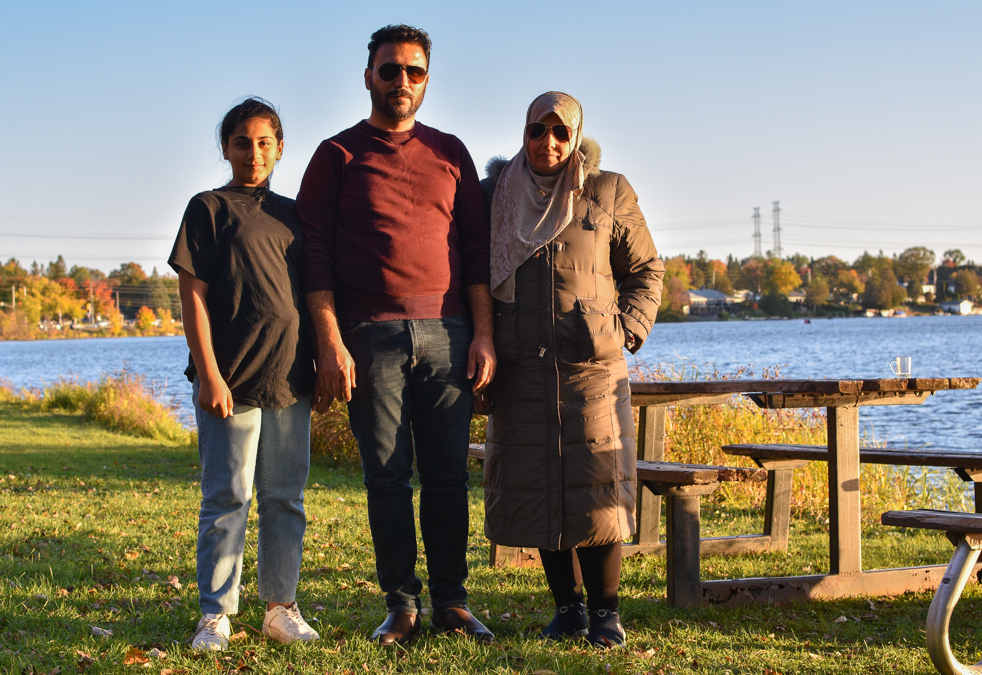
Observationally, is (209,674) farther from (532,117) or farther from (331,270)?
(532,117)

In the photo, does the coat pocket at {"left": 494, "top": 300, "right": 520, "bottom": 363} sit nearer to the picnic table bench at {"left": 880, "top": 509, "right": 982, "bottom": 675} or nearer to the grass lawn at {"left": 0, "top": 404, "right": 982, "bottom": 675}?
the grass lawn at {"left": 0, "top": 404, "right": 982, "bottom": 675}

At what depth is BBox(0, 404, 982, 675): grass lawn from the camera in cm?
324

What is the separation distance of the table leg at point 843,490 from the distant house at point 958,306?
125494 millimetres

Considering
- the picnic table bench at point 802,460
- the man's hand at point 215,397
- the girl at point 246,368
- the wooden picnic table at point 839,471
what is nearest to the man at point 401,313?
the girl at point 246,368

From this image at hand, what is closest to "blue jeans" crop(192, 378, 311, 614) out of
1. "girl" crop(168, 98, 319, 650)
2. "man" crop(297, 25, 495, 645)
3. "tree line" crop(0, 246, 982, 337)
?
"girl" crop(168, 98, 319, 650)

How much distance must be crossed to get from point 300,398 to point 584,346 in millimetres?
1099

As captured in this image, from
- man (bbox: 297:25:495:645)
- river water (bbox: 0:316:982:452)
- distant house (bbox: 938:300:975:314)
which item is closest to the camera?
man (bbox: 297:25:495:645)

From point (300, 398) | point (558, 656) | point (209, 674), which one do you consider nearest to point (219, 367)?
point (300, 398)

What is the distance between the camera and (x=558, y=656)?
3275 millimetres

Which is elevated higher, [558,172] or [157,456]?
[558,172]

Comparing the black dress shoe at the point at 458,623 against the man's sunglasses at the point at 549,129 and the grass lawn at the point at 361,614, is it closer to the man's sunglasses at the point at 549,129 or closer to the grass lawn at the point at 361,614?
the grass lawn at the point at 361,614

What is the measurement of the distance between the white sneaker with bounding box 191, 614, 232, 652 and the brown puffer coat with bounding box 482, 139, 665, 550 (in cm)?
109

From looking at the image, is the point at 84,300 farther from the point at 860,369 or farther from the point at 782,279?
the point at 860,369

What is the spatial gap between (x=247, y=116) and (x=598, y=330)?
5.15 feet
